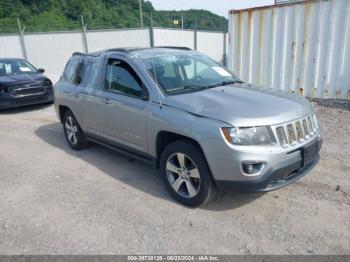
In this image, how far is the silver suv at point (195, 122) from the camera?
3.09 m

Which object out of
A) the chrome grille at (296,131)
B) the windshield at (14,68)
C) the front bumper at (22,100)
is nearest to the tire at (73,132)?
the chrome grille at (296,131)

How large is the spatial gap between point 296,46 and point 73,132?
5.31 m

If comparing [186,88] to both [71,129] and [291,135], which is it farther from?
[71,129]

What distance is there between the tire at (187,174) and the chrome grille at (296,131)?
2.61ft

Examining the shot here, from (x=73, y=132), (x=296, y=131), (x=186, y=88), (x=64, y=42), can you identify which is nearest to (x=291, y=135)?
(x=296, y=131)

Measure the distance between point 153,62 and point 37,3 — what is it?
110ft

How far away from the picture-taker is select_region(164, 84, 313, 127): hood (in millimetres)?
3133

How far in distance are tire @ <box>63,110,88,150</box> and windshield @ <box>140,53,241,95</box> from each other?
201 centimetres

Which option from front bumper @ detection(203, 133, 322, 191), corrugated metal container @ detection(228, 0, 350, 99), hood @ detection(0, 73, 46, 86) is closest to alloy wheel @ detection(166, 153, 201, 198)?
front bumper @ detection(203, 133, 322, 191)

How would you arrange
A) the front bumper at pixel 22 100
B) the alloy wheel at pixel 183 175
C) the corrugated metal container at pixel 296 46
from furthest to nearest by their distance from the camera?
the front bumper at pixel 22 100
the corrugated metal container at pixel 296 46
the alloy wheel at pixel 183 175

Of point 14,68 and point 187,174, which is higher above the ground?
point 14,68

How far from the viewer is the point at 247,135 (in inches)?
121

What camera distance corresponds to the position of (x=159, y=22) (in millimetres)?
18203

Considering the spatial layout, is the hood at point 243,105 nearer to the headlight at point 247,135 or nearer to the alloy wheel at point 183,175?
the headlight at point 247,135
